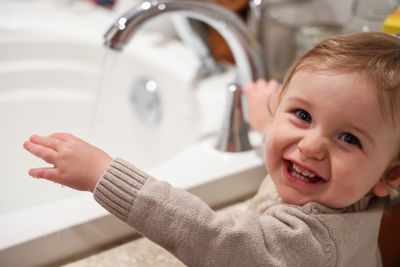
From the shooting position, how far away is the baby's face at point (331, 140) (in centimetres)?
48

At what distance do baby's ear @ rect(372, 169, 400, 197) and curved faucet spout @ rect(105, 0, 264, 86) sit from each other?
35cm

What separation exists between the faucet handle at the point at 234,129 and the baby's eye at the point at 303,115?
0.77ft

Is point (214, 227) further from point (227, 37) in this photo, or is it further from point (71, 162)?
point (227, 37)

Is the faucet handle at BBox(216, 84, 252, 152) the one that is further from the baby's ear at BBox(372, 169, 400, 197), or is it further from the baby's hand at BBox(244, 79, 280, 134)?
the baby's ear at BBox(372, 169, 400, 197)

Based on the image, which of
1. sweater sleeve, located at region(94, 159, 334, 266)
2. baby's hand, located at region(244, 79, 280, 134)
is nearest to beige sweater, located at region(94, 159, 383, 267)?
sweater sleeve, located at region(94, 159, 334, 266)

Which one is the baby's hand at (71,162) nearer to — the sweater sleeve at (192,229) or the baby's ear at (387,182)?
the sweater sleeve at (192,229)

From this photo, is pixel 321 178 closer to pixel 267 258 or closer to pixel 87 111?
pixel 267 258

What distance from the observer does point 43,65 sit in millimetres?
1211

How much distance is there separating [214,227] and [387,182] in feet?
0.73

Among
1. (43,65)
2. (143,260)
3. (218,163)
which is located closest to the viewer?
(143,260)

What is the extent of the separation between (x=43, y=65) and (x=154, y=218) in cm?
88

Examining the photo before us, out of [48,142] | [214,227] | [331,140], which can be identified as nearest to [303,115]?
[331,140]

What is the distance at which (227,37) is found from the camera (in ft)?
2.73

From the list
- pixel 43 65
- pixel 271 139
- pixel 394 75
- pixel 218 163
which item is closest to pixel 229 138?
pixel 218 163
